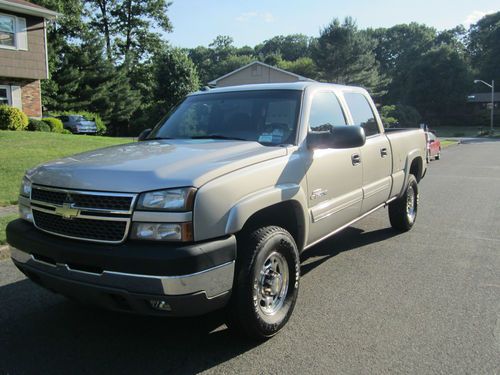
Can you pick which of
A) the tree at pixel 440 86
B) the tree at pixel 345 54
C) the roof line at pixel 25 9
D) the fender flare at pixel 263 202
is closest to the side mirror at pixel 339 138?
the fender flare at pixel 263 202

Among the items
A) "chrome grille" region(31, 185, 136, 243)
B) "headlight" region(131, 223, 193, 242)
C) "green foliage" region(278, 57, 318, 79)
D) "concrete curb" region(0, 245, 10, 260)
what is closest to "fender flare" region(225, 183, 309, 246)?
"headlight" region(131, 223, 193, 242)

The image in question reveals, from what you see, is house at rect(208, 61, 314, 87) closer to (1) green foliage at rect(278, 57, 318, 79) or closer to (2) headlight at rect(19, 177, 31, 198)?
(1) green foliage at rect(278, 57, 318, 79)

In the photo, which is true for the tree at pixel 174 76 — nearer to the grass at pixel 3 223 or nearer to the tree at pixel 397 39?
the grass at pixel 3 223

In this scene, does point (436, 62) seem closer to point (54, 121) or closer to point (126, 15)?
point (126, 15)

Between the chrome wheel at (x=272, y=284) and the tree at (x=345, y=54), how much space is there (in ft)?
187

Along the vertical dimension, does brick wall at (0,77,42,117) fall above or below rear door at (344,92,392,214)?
above

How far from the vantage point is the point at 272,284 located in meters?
3.65

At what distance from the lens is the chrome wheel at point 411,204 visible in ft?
22.4

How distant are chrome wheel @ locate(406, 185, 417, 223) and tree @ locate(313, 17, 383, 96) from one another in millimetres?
53381

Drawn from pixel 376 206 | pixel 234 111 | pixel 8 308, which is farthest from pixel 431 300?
pixel 8 308

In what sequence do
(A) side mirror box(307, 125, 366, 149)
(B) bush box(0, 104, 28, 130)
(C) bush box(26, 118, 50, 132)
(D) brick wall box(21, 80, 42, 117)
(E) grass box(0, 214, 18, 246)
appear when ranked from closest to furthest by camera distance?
(A) side mirror box(307, 125, 366, 149) → (E) grass box(0, 214, 18, 246) → (B) bush box(0, 104, 28, 130) → (C) bush box(26, 118, 50, 132) → (D) brick wall box(21, 80, 42, 117)

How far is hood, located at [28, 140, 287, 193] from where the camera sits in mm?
3002

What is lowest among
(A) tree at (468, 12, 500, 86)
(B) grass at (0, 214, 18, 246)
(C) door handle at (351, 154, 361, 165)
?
(B) grass at (0, 214, 18, 246)

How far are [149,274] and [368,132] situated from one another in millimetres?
3624
